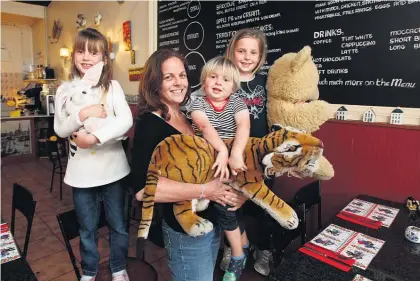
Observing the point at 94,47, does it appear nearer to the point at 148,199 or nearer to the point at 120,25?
the point at 148,199

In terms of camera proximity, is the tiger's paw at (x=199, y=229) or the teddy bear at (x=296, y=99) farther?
the teddy bear at (x=296, y=99)

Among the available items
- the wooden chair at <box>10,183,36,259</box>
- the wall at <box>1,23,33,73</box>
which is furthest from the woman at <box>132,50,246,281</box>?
the wall at <box>1,23,33,73</box>

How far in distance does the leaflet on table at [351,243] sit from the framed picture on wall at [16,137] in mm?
6020

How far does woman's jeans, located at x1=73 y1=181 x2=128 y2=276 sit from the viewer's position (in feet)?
5.29

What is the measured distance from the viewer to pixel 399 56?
176 cm

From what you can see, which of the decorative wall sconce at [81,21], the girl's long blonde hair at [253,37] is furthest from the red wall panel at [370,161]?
the decorative wall sconce at [81,21]

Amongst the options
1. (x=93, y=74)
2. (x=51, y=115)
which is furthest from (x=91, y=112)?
(x=51, y=115)

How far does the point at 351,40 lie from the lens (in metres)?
1.95

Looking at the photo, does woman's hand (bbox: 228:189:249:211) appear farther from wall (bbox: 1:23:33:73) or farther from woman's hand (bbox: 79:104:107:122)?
wall (bbox: 1:23:33:73)

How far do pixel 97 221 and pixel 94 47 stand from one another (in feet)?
3.35

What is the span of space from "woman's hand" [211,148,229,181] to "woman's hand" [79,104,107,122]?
0.68 metres

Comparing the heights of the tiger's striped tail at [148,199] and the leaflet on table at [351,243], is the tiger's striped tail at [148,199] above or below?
above

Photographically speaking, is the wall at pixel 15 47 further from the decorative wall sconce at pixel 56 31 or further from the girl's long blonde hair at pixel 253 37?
the girl's long blonde hair at pixel 253 37

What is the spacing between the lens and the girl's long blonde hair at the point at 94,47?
1502 mm
